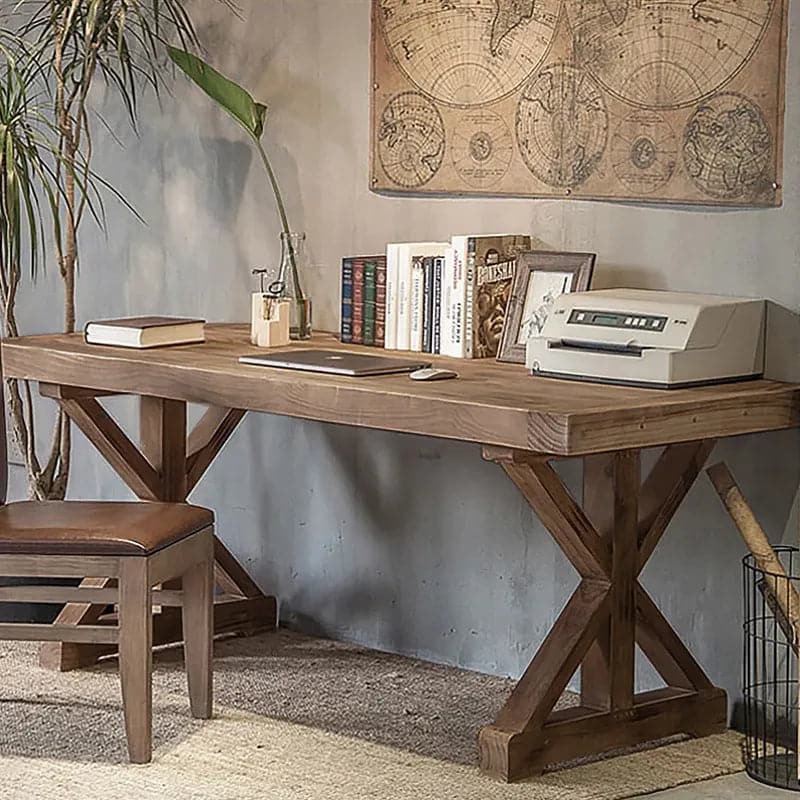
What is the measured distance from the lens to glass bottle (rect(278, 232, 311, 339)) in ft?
14.3

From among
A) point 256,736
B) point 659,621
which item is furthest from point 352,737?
point 659,621

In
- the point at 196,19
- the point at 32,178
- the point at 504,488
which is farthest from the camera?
the point at 32,178

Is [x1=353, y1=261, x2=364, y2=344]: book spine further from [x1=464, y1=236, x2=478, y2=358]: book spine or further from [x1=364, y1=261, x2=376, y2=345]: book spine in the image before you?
[x1=464, y1=236, x2=478, y2=358]: book spine

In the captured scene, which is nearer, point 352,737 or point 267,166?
point 352,737

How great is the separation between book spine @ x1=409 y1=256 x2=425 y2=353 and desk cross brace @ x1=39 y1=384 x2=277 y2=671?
643 millimetres

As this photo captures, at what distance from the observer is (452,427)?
3373 millimetres

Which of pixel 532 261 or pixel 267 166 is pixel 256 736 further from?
pixel 267 166

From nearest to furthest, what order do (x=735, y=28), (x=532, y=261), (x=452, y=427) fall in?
(x=452, y=427) → (x=735, y=28) → (x=532, y=261)

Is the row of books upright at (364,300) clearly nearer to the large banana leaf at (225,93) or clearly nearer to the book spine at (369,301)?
the book spine at (369,301)

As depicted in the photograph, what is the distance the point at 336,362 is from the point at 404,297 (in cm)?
41

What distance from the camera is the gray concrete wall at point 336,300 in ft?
12.7

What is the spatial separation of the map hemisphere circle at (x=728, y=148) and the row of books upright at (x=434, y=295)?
1.53ft

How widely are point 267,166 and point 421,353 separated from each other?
2.30 ft

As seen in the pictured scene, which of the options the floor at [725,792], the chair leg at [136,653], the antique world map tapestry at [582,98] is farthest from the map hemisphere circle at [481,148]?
the floor at [725,792]
